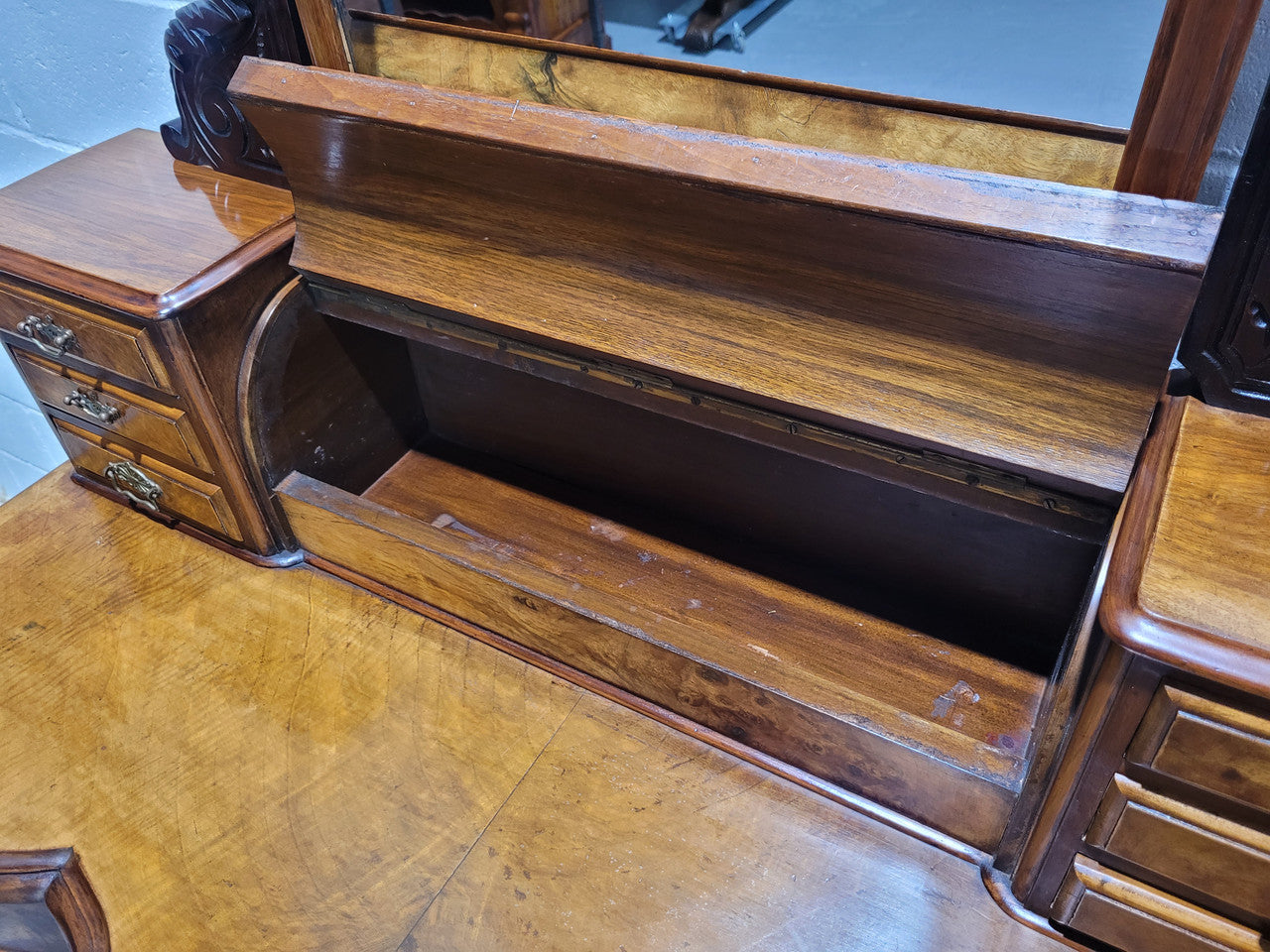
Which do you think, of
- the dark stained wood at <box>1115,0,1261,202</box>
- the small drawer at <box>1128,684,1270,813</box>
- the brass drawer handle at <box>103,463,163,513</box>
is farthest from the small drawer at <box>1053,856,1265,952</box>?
the brass drawer handle at <box>103,463,163,513</box>

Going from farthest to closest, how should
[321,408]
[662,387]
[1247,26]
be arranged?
[321,408], [662,387], [1247,26]

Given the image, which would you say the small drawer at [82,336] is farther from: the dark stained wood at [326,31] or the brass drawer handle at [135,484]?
the dark stained wood at [326,31]

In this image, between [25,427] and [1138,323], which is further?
[25,427]

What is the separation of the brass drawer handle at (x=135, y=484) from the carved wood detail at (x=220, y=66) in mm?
459

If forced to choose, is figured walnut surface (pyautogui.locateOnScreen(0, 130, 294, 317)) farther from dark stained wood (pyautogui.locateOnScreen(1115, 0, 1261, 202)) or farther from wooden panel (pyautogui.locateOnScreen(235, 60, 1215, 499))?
dark stained wood (pyautogui.locateOnScreen(1115, 0, 1261, 202))

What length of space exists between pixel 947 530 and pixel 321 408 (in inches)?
34.8

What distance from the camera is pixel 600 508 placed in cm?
145

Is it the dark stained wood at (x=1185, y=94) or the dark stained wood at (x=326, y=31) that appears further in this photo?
the dark stained wood at (x=326, y=31)

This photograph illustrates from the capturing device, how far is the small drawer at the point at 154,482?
1310 millimetres

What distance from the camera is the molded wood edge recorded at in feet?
2.38

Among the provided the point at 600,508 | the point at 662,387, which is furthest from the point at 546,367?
the point at 600,508

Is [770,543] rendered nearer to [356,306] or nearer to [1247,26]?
[356,306]

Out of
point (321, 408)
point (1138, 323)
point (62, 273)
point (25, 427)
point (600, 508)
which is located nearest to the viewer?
point (1138, 323)

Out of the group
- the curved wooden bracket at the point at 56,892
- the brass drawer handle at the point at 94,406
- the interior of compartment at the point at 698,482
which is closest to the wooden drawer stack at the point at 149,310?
the brass drawer handle at the point at 94,406
